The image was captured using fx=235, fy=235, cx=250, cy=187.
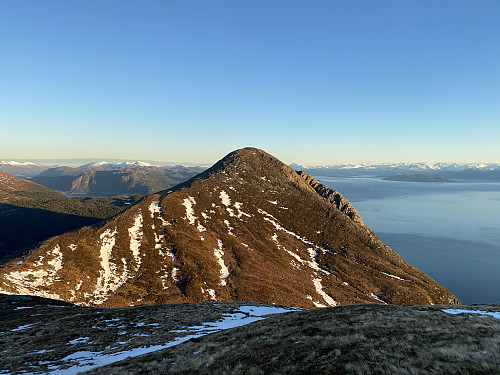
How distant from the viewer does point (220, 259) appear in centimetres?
10719

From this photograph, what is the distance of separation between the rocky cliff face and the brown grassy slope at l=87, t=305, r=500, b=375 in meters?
70.8

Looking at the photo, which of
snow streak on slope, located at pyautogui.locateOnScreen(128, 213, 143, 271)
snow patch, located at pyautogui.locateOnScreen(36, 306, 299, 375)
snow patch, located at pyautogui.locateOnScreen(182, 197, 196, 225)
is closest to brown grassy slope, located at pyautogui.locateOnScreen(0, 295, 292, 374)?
snow patch, located at pyautogui.locateOnScreen(36, 306, 299, 375)

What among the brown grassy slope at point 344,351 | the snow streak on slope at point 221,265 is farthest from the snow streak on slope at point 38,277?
the brown grassy slope at point 344,351

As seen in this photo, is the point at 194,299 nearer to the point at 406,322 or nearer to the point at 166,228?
the point at 166,228

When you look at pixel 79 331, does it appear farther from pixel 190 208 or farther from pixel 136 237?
pixel 190 208

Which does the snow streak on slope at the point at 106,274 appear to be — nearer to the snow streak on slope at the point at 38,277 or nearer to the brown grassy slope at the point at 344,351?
→ the snow streak on slope at the point at 38,277

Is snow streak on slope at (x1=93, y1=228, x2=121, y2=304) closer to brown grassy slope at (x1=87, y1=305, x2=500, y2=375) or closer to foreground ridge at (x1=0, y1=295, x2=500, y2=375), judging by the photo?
foreground ridge at (x1=0, y1=295, x2=500, y2=375)

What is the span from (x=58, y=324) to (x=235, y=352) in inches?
1269

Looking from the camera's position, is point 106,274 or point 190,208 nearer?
point 106,274

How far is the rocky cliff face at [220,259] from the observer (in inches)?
3150

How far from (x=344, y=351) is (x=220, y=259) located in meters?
99.1

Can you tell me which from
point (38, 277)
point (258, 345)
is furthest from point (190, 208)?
point (258, 345)

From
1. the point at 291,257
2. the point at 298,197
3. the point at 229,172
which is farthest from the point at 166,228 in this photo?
the point at 298,197

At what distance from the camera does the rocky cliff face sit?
262 feet
